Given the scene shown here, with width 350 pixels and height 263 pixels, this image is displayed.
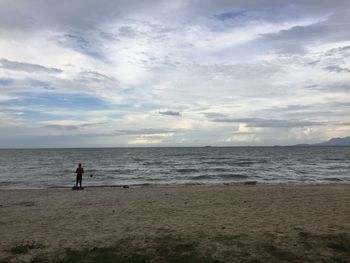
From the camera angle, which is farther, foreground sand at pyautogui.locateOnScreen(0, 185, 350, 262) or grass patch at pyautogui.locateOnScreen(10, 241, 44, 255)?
grass patch at pyautogui.locateOnScreen(10, 241, 44, 255)

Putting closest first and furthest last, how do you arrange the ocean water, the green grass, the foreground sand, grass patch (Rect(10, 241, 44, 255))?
the green grass
the foreground sand
grass patch (Rect(10, 241, 44, 255))
the ocean water

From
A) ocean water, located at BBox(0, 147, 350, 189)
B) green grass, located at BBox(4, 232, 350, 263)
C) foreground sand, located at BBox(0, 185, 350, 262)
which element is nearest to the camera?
green grass, located at BBox(4, 232, 350, 263)

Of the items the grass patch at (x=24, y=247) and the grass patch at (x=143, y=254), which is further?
the grass patch at (x=24, y=247)

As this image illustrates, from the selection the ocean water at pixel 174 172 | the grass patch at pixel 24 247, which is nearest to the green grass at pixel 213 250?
the grass patch at pixel 24 247

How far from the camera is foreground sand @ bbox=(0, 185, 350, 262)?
7289 millimetres

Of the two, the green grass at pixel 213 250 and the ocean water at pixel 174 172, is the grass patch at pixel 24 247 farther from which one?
the ocean water at pixel 174 172

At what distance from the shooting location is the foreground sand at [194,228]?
23.9 ft

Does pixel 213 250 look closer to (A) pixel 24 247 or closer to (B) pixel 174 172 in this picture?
(A) pixel 24 247

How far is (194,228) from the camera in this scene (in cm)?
948

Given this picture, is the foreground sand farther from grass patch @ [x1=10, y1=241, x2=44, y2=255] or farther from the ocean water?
the ocean water

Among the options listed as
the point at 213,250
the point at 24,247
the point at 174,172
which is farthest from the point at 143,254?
the point at 174,172

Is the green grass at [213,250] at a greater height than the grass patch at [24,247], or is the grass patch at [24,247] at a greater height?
the green grass at [213,250]

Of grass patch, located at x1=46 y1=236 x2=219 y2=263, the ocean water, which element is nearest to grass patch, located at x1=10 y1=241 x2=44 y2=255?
grass patch, located at x1=46 y1=236 x2=219 y2=263

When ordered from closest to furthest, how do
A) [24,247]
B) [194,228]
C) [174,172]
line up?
[24,247], [194,228], [174,172]
